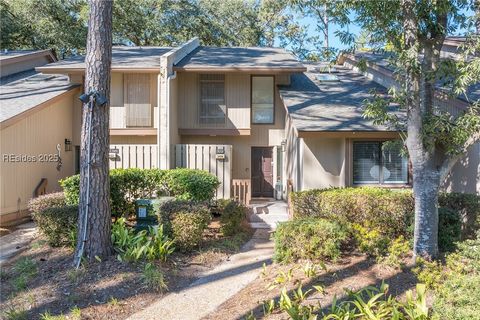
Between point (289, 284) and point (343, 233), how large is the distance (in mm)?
1531

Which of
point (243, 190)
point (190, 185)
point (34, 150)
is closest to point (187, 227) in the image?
point (190, 185)

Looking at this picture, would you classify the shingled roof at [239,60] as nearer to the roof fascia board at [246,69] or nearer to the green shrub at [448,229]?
the roof fascia board at [246,69]

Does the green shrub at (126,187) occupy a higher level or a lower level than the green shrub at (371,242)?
higher

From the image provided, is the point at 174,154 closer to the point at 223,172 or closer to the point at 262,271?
the point at 223,172

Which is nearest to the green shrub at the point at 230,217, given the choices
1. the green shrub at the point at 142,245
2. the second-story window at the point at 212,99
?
the green shrub at the point at 142,245

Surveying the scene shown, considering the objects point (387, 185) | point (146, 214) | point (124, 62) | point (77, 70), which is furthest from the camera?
point (124, 62)

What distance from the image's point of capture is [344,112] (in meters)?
11.0

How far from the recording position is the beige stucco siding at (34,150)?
1053cm

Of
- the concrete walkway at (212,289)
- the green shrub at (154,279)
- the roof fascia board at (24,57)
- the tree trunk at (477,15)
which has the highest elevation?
the roof fascia board at (24,57)

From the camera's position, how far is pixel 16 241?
883cm

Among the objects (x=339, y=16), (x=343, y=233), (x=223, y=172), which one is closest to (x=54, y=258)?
(x=343, y=233)

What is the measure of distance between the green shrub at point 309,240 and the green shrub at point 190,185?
4.18m

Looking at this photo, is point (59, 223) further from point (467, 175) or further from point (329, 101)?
point (467, 175)

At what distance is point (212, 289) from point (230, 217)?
2748 millimetres
